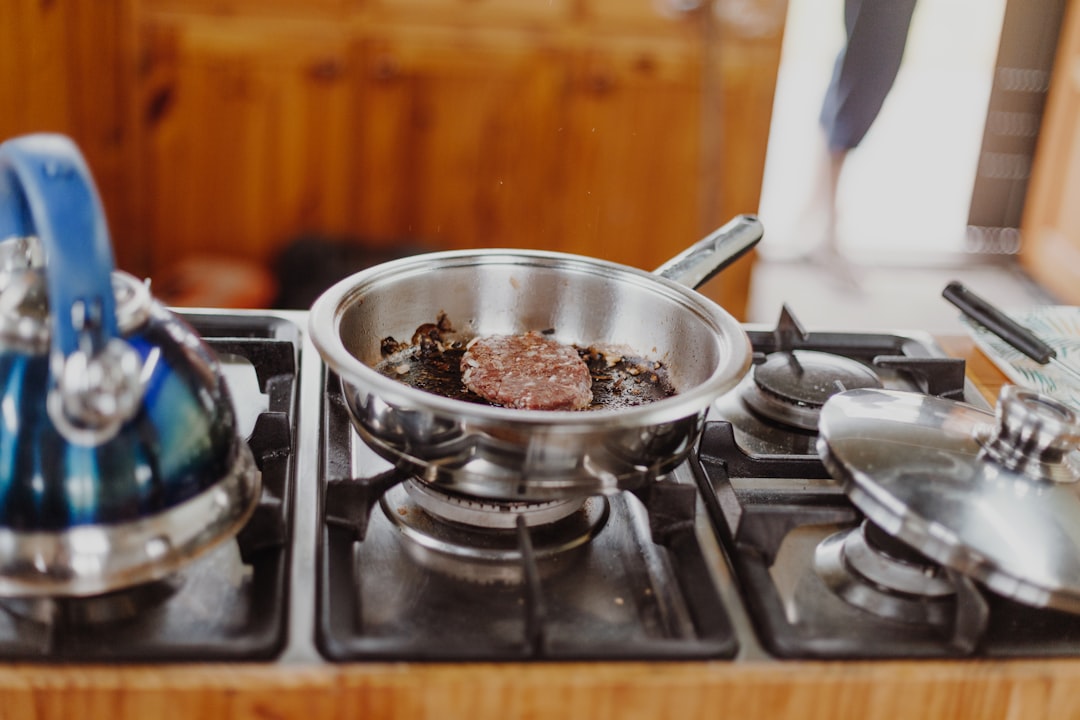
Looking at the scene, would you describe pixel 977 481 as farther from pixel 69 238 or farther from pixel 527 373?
pixel 69 238

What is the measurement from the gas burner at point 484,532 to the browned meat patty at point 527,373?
0.37 ft

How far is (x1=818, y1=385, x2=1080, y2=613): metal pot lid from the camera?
72 cm

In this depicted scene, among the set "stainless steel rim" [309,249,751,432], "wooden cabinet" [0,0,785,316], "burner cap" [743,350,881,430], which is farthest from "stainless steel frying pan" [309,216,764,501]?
"wooden cabinet" [0,0,785,316]

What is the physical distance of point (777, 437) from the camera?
41.9 inches

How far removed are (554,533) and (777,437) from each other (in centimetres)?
31

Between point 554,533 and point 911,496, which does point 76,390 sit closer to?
point 554,533

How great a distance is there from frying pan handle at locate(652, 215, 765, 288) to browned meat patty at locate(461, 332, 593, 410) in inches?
5.5

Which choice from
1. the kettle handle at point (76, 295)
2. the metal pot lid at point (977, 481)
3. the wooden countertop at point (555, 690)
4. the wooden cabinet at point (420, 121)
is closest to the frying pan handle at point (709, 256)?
the metal pot lid at point (977, 481)

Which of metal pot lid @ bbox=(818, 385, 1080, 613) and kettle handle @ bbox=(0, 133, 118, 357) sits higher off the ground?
kettle handle @ bbox=(0, 133, 118, 357)

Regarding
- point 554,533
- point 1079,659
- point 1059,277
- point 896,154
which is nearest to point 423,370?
point 554,533

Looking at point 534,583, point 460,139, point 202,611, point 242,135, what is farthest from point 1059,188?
point 202,611

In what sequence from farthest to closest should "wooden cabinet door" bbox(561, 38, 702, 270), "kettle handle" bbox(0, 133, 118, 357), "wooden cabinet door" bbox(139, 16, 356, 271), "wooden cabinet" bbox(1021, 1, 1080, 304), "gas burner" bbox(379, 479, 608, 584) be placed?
"wooden cabinet" bbox(1021, 1, 1080, 304) < "wooden cabinet door" bbox(561, 38, 702, 270) < "wooden cabinet door" bbox(139, 16, 356, 271) < "gas burner" bbox(379, 479, 608, 584) < "kettle handle" bbox(0, 133, 118, 357)

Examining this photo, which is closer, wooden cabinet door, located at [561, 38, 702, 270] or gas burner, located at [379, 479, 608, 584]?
gas burner, located at [379, 479, 608, 584]

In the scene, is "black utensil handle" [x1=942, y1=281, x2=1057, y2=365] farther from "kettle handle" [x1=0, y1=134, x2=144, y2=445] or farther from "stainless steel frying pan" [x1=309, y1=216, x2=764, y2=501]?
"kettle handle" [x1=0, y1=134, x2=144, y2=445]
